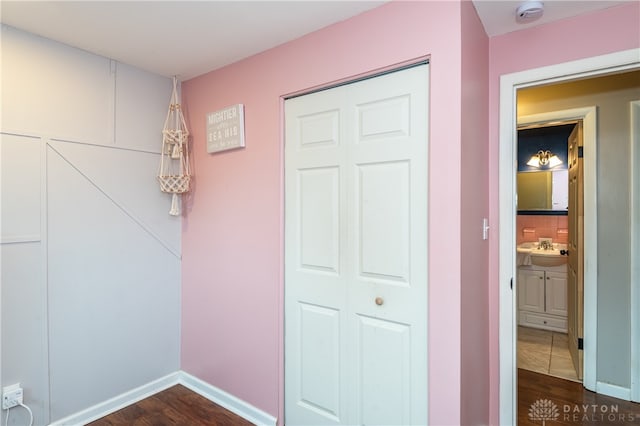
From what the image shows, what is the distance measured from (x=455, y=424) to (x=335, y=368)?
64 cm

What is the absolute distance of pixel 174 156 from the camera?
8.09ft

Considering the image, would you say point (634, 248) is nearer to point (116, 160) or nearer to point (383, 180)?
point (383, 180)

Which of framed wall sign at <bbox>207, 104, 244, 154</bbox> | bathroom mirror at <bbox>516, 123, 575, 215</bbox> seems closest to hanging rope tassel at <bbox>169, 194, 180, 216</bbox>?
framed wall sign at <bbox>207, 104, 244, 154</bbox>

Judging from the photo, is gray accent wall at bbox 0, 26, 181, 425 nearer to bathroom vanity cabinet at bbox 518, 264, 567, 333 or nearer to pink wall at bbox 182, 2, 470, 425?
pink wall at bbox 182, 2, 470, 425

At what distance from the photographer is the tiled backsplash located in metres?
4.00

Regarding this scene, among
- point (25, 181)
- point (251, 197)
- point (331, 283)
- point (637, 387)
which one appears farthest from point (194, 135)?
point (637, 387)

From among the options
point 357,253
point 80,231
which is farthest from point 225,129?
point 357,253

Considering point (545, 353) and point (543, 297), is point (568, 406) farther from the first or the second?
point (543, 297)

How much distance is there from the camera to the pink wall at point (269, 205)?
1441 millimetres

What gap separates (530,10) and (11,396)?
11.1ft

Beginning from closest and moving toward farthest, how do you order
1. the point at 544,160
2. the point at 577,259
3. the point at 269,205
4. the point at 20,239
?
the point at 20,239 < the point at 269,205 < the point at 577,259 < the point at 544,160

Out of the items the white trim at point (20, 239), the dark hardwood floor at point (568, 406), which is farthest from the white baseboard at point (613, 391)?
the white trim at point (20, 239)

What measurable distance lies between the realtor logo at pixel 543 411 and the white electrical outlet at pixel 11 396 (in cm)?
313

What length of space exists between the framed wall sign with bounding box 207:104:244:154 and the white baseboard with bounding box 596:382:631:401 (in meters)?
3.19
